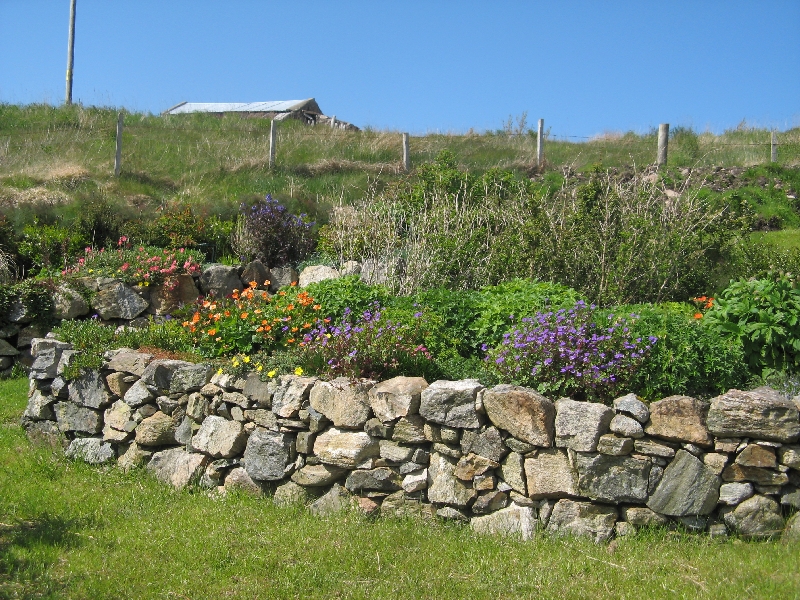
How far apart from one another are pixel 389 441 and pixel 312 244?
6864 millimetres

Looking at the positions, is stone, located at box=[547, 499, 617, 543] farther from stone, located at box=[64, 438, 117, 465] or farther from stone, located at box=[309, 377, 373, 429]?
stone, located at box=[64, 438, 117, 465]

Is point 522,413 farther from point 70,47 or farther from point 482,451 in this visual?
point 70,47

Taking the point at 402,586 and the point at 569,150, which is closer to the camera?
the point at 402,586

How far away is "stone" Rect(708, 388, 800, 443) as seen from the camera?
15.5 ft

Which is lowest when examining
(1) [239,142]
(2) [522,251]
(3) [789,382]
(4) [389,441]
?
(4) [389,441]

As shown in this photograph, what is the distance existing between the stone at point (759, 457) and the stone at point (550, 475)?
3.49 ft

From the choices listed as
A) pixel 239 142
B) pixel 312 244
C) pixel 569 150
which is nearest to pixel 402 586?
pixel 312 244

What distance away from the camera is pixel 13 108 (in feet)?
73.4

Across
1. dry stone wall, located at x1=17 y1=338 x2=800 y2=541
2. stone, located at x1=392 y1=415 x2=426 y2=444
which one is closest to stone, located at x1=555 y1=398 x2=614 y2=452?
dry stone wall, located at x1=17 y1=338 x2=800 y2=541

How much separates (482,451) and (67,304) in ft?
21.5

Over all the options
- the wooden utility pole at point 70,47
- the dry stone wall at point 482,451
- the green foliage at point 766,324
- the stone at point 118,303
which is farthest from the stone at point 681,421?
the wooden utility pole at point 70,47

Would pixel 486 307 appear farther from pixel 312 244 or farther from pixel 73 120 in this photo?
pixel 73 120

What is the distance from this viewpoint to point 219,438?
6.24 metres

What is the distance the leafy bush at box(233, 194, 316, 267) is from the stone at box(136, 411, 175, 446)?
516 cm
